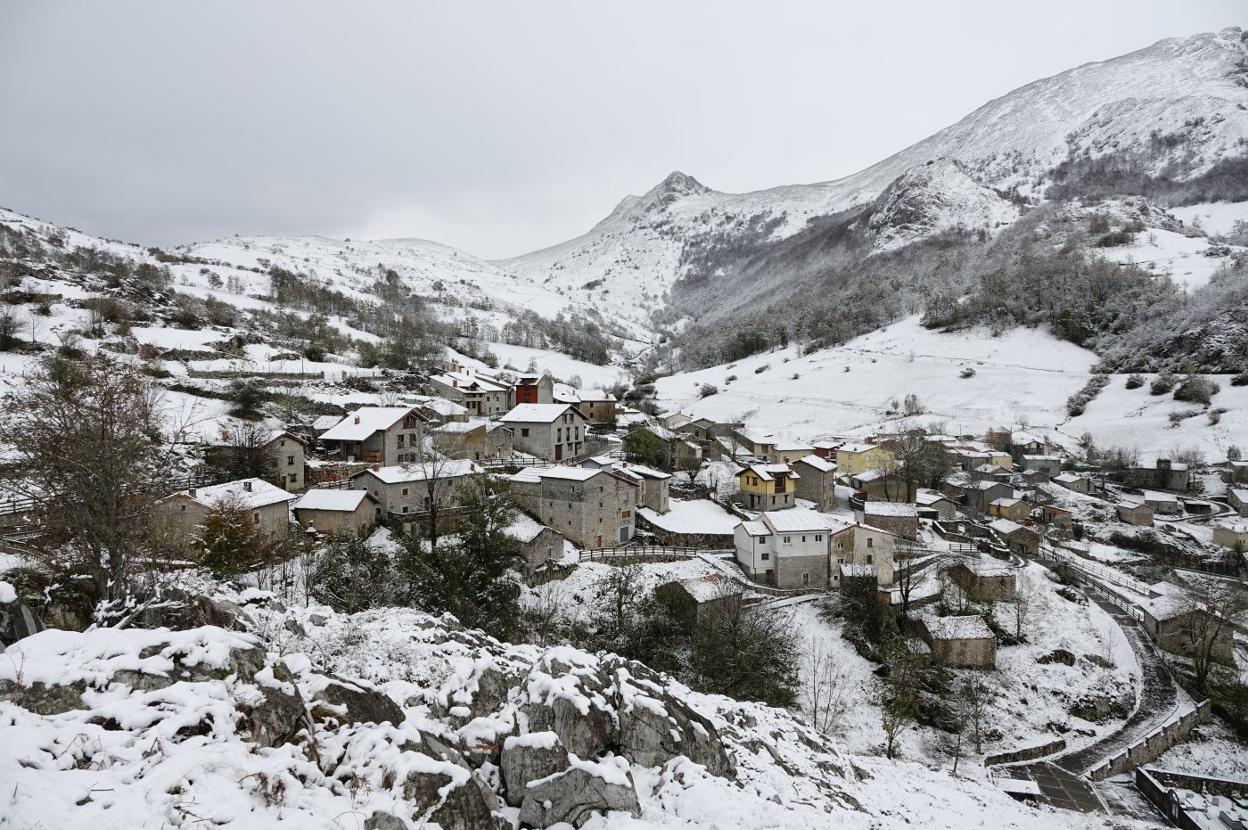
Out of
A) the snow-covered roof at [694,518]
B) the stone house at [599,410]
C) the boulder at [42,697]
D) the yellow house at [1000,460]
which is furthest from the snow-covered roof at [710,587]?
the yellow house at [1000,460]

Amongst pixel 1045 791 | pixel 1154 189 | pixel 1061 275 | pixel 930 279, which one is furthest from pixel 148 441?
pixel 1154 189

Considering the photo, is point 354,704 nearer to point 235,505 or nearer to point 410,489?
point 235,505

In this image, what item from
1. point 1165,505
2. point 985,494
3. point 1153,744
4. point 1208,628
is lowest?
point 1153,744

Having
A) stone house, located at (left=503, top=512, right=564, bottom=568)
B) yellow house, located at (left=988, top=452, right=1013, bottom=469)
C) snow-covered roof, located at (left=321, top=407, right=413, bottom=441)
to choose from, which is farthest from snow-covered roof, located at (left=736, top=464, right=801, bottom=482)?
yellow house, located at (left=988, top=452, right=1013, bottom=469)

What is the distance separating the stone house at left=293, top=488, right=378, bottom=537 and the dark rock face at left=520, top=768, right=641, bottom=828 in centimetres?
2380

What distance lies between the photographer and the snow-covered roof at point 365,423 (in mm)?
39472

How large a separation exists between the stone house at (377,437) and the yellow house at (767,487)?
84.1ft

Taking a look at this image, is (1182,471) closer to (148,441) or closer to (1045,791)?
(1045,791)

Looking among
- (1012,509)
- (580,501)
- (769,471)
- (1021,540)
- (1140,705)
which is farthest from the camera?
(1012,509)

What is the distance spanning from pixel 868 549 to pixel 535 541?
2097 centimetres

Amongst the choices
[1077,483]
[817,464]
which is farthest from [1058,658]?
[1077,483]

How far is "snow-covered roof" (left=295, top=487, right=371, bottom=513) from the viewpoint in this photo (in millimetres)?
29141

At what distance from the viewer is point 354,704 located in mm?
7906

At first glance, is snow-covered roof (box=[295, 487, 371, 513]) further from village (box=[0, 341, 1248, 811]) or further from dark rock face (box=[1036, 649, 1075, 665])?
dark rock face (box=[1036, 649, 1075, 665])
